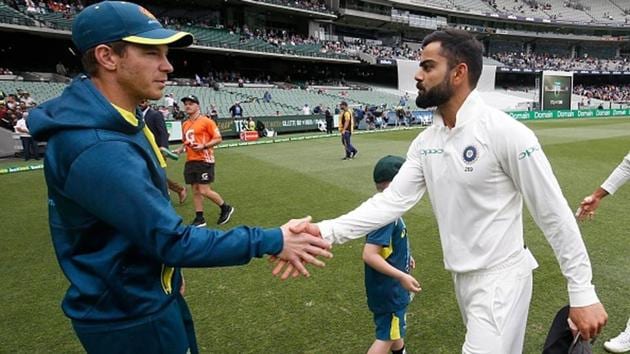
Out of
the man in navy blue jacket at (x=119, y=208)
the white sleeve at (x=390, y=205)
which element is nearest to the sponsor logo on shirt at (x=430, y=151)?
the white sleeve at (x=390, y=205)

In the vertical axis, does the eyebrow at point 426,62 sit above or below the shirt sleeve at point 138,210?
above

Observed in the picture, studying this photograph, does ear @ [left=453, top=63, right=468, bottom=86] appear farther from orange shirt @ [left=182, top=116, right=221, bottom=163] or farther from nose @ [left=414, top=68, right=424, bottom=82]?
orange shirt @ [left=182, top=116, right=221, bottom=163]

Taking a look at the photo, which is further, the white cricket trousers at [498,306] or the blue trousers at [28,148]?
the blue trousers at [28,148]

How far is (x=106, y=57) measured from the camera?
1755mm

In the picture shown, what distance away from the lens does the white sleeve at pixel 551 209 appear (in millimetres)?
2008

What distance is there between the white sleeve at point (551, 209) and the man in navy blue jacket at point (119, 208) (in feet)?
3.45

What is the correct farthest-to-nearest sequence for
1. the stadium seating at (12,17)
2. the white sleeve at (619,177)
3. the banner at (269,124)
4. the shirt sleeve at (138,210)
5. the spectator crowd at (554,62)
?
1. the spectator crowd at (554,62)
2. the stadium seating at (12,17)
3. the banner at (269,124)
4. the white sleeve at (619,177)
5. the shirt sleeve at (138,210)

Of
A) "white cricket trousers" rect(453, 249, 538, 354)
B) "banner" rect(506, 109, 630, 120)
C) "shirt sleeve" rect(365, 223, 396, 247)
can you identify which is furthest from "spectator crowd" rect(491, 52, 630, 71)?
"white cricket trousers" rect(453, 249, 538, 354)

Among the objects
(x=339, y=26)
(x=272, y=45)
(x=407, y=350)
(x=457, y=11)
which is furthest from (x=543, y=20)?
(x=407, y=350)

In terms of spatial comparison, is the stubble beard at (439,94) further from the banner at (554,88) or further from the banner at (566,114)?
the banner at (554,88)

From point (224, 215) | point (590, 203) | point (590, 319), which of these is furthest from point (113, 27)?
point (224, 215)

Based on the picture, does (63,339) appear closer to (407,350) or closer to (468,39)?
(407,350)

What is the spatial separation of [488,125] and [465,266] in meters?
0.74

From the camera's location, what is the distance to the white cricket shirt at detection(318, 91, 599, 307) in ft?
6.68
